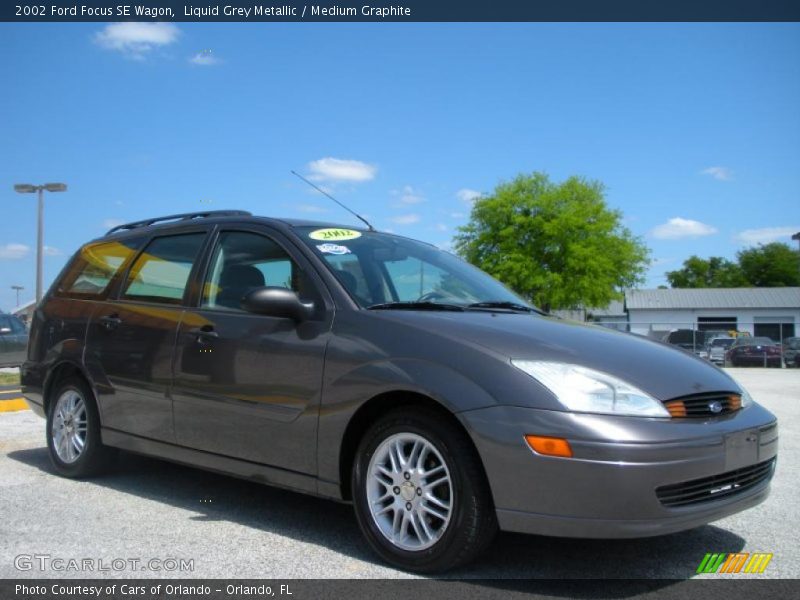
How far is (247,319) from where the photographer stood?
13.5ft

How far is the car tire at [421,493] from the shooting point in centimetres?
314

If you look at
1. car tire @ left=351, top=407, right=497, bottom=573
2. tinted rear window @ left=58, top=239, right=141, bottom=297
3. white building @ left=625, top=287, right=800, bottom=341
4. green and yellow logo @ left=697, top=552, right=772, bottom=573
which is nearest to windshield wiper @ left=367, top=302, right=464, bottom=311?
car tire @ left=351, top=407, right=497, bottom=573

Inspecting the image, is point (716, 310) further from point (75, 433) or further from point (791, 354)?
point (75, 433)

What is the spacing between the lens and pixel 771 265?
94.9 meters

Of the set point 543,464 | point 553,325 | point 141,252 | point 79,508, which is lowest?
point 79,508

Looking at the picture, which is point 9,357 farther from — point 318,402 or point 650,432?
point 650,432

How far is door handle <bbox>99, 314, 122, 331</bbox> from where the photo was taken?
4930 millimetres

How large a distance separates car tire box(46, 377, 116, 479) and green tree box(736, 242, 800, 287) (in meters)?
99.4

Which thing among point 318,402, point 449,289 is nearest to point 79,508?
point 318,402

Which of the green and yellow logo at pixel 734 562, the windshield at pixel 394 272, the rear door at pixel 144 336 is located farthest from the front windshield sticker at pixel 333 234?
the green and yellow logo at pixel 734 562

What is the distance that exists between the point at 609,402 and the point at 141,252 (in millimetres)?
3461

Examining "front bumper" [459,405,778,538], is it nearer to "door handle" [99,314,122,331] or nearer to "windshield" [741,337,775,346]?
"door handle" [99,314,122,331]

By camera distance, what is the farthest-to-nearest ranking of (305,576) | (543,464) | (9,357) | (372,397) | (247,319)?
(9,357) < (247,319) < (372,397) < (305,576) < (543,464)

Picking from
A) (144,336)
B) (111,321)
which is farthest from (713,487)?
(111,321)
